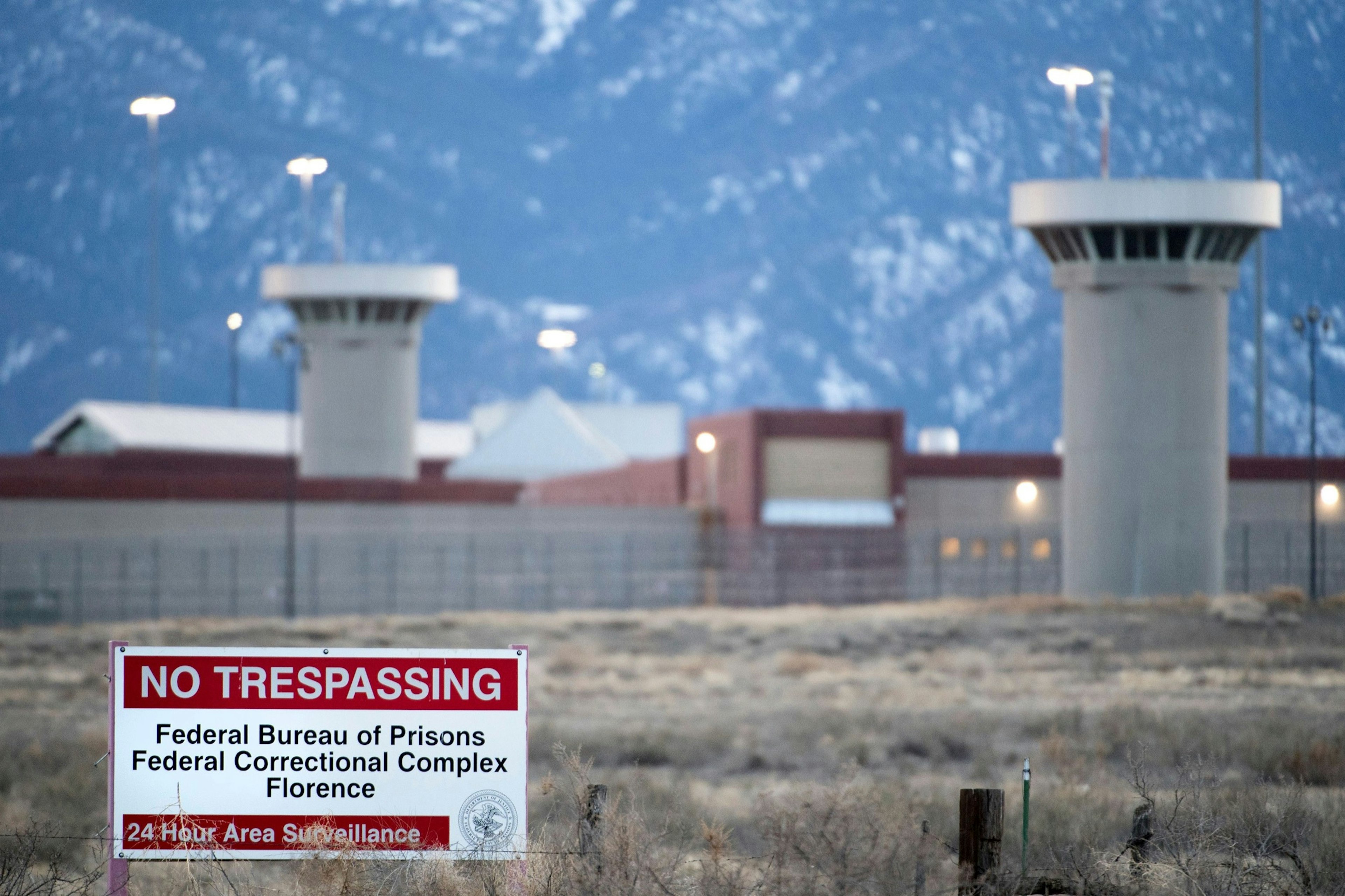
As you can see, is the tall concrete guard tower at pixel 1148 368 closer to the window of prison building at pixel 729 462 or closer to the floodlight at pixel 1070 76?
the floodlight at pixel 1070 76

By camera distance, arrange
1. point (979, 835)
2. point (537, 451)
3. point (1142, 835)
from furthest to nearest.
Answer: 1. point (537, 451)
2. point (1142, 835)
3. point (979, 835)

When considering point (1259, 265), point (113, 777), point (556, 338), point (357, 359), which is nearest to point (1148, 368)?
point (1259, 265)

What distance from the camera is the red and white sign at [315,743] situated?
11.4m

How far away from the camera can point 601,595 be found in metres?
59.2

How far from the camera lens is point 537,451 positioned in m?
92.1

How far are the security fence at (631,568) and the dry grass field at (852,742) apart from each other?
2268 millimetres

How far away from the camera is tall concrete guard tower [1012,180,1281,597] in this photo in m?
51.4

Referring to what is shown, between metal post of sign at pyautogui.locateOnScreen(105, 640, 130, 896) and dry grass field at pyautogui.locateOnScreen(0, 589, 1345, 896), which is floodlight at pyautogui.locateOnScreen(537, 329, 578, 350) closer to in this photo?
dry grass field at pyautogui.locateOnScreen(0, 589, 1345, 896)

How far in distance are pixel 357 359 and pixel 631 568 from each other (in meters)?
21.5

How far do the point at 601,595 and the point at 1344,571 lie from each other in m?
21.9

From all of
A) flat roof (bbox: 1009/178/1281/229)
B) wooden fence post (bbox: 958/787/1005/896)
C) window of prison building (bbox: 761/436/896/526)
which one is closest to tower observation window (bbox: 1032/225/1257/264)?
flat roof (bbox: 1009/178/1281/229)

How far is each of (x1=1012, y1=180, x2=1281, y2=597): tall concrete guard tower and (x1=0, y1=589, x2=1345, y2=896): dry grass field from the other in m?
2.71

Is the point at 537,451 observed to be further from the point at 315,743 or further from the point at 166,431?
the point at 315,743

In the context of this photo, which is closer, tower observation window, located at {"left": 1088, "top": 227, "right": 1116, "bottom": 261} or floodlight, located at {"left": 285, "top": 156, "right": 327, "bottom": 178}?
floodlight, located at {"left": 285, "top": 156, "right": 327, "bottom": 178}
